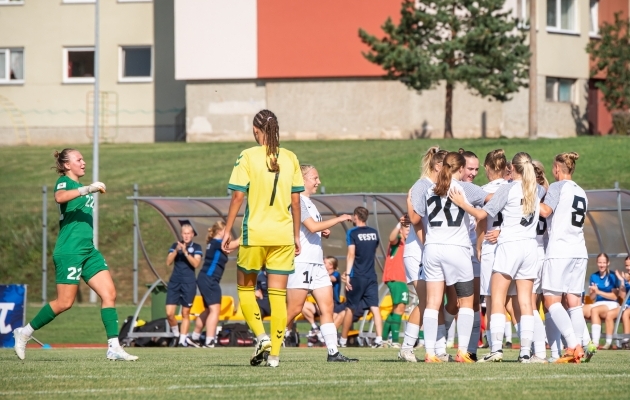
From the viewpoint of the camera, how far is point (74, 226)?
428 inches

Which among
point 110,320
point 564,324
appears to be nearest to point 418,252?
point 564,324

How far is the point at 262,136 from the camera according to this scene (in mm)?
9609

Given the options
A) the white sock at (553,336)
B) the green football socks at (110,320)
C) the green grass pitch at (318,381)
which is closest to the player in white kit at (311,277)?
the green grass pitch at (318,381)

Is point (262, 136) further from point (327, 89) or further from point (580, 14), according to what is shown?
point (580, 14)

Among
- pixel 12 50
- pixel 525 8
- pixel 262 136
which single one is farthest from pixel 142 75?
pixel 262 136

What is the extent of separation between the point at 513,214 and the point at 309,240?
2.18 meters

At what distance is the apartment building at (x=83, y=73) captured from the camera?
4972 cm

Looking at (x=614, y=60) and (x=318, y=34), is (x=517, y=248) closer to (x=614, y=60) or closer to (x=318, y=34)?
(x=318, y=34)

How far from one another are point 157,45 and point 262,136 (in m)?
41.1

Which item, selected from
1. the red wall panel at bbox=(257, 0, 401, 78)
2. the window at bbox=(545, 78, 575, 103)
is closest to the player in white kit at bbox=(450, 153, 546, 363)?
the red wall panel at bbox=(257, 0, 401, 78)

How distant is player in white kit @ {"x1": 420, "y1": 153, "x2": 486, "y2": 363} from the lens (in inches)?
412

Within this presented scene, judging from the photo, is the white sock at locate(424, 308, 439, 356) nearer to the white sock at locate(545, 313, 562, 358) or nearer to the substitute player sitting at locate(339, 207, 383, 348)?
the white sock at locate(545, 313, 562, 358)

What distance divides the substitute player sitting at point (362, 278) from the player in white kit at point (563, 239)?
6641 millimetres

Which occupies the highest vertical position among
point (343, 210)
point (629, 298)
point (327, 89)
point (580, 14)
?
point (580, 14)
